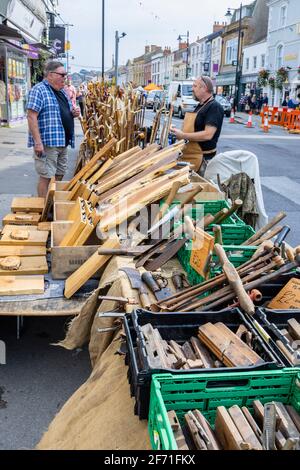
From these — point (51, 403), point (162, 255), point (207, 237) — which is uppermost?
point (207, 237)

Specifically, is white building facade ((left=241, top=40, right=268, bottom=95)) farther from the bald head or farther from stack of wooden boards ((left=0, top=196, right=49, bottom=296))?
stack of wooden boards ((left=0, top=196, right=49, bottom=296))

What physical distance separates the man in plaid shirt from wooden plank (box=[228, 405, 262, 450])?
15.8 feet

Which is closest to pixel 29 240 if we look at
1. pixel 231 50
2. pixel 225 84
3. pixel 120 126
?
pixel 120 126

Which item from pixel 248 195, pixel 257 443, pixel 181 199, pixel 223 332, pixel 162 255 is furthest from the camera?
pixel 248 195

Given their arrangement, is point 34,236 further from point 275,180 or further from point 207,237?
point 275,180

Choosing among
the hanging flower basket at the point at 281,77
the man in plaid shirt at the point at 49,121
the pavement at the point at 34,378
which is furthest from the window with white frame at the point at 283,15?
the man in plaid shirt at the point at 49,121

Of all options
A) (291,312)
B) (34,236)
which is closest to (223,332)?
(291,312)

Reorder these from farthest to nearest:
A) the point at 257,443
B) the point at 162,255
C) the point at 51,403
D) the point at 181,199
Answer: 1. the point at 181,199
2. the point at 162,255
3. the point at 51,403
4. the point at 257,443

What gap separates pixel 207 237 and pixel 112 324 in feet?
2.62

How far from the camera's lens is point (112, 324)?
2973 millimetres

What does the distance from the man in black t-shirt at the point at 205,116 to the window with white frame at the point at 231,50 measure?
50.1m

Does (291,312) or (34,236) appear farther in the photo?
(34,236)

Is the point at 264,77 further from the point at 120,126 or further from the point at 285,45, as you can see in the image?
the point at 120,126

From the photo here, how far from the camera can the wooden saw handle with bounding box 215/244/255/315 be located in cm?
244
